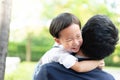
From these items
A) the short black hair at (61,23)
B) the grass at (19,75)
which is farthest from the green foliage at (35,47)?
the short black hair at (61,23)

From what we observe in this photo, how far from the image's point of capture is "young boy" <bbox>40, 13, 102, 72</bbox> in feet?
4.25

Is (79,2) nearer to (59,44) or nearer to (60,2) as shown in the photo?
(60,2)

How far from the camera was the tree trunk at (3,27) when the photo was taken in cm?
233

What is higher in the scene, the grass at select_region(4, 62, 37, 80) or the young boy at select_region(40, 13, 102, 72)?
the young boy at select_region(40, 13, 102, 72)

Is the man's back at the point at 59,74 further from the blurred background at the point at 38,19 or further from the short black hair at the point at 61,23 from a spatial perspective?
the blurred background at the point at 38,19

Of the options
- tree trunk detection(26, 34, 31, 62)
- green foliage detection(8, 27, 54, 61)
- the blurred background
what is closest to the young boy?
the blurred background

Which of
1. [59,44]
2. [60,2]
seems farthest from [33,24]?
[59,44]

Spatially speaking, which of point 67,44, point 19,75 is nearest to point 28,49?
point 19,75

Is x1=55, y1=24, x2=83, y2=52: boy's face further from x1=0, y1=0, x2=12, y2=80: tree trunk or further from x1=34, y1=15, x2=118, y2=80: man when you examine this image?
Answer: x1=0, y1=0, x2=12, y2=80: tree trunk

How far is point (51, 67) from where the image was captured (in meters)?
1.30

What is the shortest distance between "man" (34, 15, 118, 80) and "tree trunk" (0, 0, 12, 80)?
1.09m

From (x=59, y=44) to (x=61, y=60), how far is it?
81 mm

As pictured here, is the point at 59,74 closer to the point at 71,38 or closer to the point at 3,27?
the point at 71,38

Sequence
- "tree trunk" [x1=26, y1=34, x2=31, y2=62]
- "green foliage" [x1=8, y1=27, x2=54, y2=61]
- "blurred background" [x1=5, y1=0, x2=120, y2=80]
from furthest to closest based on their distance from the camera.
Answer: "tree trunk" [x1=26, y1=34, x2=31, y2=62] → "green foliage" [x1=8, y1=27, x2=54, y2=61] → "blurred background" [x1=5, y1=0, x2=120, y2=80]
